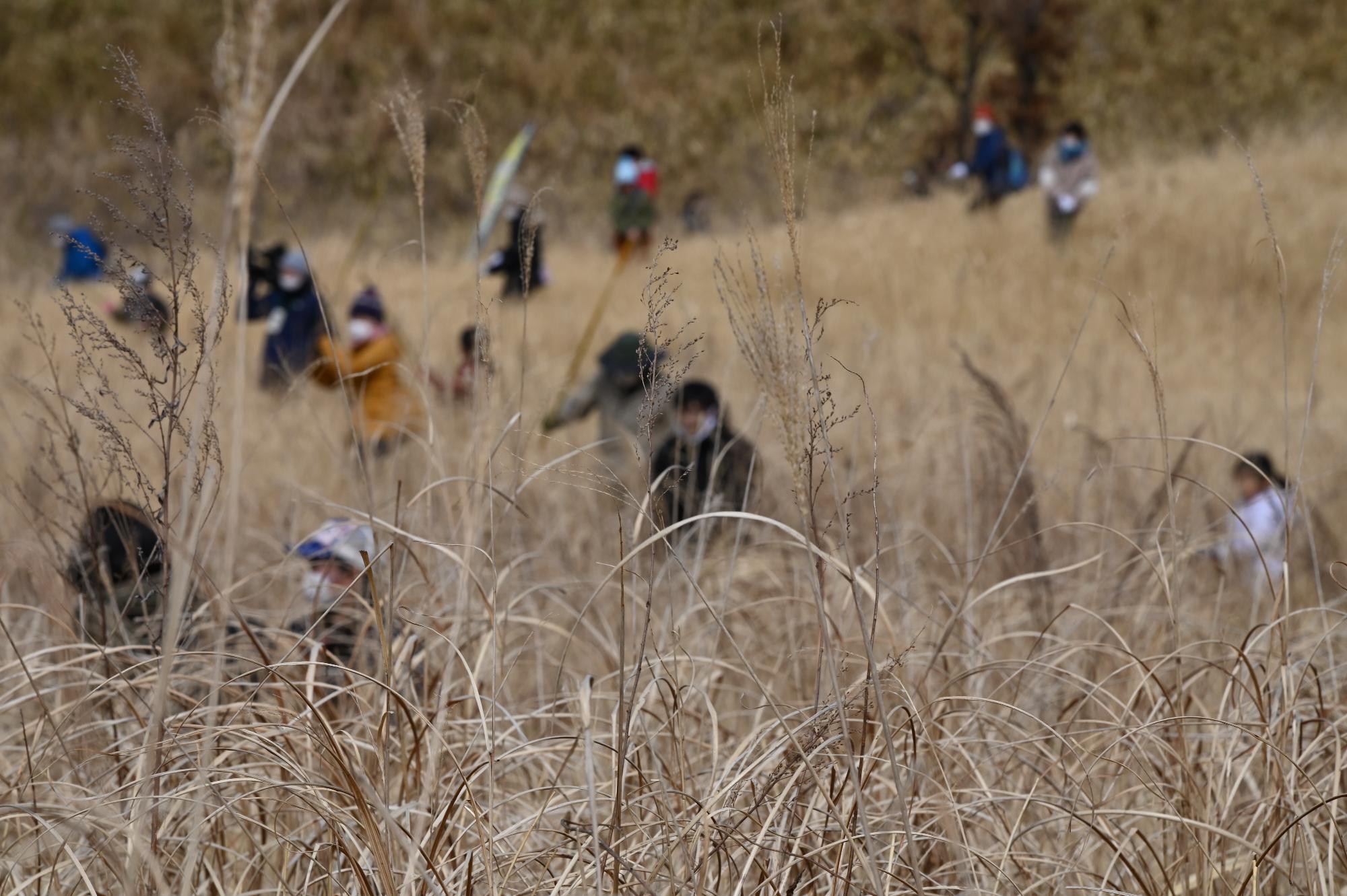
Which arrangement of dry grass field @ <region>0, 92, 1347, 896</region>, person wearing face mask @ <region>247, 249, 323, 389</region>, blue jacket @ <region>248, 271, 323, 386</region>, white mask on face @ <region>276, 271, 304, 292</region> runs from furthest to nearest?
1. white mask on face @ <region>276, 271, 304, 292</region>
2. person wearing face mask @ <region>247, 249, 323, 389</region>
3. blue jacket @ <region>248, 271, 323, 386</region>
4. dry grass field @ <region>0, 92, 1347, 896</region>

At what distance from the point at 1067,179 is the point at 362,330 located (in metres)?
8.27

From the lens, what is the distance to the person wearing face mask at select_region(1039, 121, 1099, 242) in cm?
1187

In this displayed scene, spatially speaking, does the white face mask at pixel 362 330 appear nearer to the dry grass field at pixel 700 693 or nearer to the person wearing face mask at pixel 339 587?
the dry grass field at pixel 700 693

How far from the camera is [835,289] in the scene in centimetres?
1083

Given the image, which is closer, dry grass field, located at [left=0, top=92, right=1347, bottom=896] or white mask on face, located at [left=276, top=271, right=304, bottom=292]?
dry grass field, located at [left=0, top=92, right=1347, bottom=896]

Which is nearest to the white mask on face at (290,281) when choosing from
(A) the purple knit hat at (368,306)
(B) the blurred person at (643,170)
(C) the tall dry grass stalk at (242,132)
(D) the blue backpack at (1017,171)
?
(A) the purple knit hat at (368,306)

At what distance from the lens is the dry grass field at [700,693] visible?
1.27 meters

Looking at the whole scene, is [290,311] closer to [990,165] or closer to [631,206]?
[631,206]

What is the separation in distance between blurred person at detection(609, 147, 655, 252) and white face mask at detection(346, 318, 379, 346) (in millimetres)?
6839

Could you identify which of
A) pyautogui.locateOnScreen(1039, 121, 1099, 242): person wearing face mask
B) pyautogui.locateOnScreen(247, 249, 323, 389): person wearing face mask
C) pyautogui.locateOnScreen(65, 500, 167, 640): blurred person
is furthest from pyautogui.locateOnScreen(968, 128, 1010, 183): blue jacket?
pyautogui.locateOnScreen(65, 500, 167, 640): blurred person

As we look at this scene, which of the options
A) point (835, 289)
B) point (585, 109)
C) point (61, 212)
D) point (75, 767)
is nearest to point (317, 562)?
point (75, 767)

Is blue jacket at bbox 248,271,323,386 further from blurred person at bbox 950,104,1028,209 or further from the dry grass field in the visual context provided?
blurred person at bbox 950,104,1028,209

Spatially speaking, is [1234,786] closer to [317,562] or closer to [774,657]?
[774,657]

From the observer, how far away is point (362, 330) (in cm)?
604
